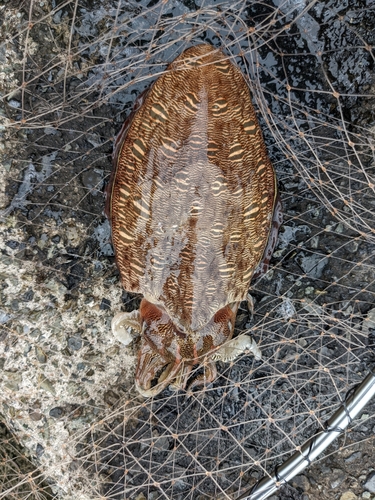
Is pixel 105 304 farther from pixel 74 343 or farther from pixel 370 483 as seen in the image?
pixel 370 483

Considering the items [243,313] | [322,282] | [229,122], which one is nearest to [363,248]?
[322,282]

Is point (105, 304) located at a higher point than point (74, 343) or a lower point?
higher

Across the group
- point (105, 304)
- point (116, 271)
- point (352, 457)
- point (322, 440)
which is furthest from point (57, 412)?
point (352, 457)

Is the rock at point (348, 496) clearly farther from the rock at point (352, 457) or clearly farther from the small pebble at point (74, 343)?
the small pebble at point (74, 343)

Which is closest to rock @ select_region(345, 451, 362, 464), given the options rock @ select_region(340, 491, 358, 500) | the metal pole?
rock @ select_region(340, 491, 358, 500)

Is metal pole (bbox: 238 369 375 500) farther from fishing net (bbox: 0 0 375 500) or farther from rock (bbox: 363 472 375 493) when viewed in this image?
rock (bbox: 363 472 375 493)
